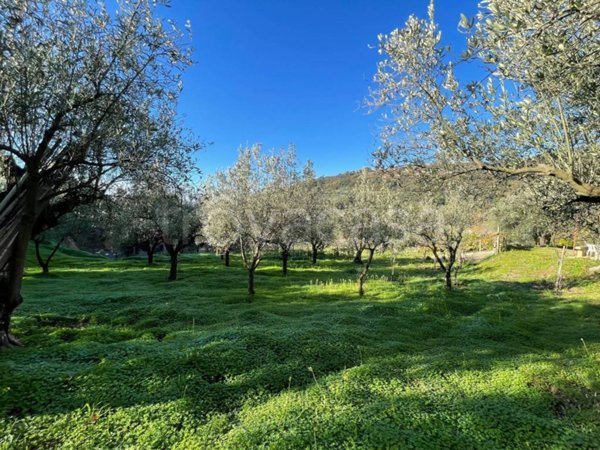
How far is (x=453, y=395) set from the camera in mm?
8906

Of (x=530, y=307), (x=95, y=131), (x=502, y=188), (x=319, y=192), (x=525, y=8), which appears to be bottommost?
(x=530, y=307)

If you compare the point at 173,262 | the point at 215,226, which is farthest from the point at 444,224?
the point at 173,262

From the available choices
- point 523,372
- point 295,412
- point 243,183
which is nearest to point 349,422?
point 295,412

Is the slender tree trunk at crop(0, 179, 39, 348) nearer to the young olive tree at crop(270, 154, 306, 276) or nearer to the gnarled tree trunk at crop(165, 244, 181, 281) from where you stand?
the young olive tree at crop(270, 154, 306, 276)

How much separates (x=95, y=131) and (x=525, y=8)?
431 inches

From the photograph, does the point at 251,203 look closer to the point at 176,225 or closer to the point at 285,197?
the point at 285,197

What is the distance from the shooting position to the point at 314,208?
47.6 metres

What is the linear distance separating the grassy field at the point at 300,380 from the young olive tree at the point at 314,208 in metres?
25.9

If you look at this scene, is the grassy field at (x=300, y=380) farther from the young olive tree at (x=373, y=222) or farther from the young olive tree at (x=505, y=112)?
the young olive tree at (x=373, y=222)

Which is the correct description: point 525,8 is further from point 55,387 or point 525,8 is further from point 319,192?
point 319,192

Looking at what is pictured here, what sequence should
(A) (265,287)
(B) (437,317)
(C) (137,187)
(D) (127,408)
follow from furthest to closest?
(A) (265,287) < (B) (437,317) < (C) (137,187) < (D) (127,408)

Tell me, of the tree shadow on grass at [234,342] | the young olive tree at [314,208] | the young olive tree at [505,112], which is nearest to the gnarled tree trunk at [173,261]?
the tree shadow on grass at [234,342]

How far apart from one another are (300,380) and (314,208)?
125ft

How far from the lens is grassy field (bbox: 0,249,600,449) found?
698 cm
